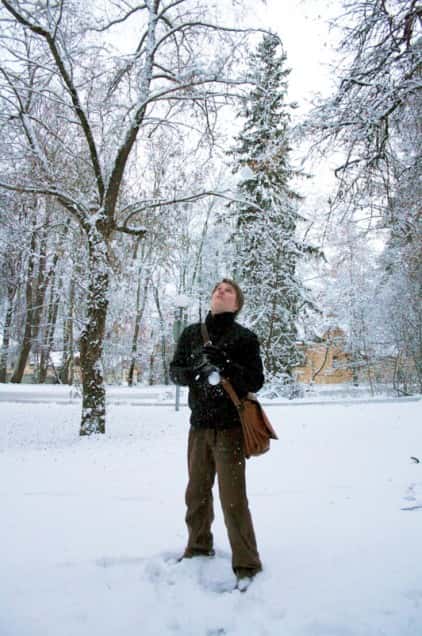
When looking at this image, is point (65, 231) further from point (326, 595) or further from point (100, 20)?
point (326, 595)

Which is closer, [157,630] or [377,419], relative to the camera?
[157,630]

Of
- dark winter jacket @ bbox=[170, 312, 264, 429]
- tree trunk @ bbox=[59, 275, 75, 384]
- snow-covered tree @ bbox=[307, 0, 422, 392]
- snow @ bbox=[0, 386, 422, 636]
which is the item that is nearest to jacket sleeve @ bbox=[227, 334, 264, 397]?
dark winter jacket @ bbox=[170, 312, 264, 429]

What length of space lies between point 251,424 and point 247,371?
33 cm

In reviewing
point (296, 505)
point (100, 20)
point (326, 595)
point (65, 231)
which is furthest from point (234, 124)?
point (326, 595)

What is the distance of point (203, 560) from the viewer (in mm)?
2768

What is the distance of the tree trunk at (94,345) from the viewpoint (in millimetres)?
8133

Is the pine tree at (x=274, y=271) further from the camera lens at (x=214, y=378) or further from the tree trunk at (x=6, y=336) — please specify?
the camera lens at (x=214, y=378)

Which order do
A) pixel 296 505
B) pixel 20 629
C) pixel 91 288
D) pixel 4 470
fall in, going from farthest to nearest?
pixel 91 288 < pixel 4 470 < pixel 296 505 < pixel 20 629

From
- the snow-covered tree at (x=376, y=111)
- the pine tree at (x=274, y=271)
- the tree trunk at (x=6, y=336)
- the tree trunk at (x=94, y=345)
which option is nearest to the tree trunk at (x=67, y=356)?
the tree trunk at (x=6, y=336)

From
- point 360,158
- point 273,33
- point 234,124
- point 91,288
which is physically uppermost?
point 273,33

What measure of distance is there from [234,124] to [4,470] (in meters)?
7.23

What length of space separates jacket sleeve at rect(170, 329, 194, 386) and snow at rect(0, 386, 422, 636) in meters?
1.18

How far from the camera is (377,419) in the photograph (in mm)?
8977

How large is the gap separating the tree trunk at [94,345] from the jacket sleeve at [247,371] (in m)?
5.85
